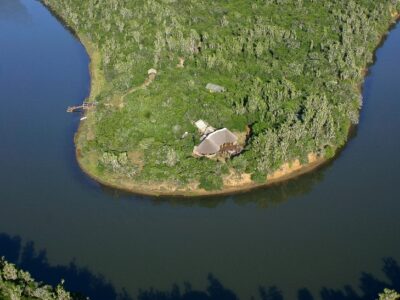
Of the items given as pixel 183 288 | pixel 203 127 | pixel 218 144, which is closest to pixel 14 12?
pixel 203 127

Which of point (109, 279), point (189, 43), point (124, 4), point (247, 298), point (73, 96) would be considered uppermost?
point (124, 4)

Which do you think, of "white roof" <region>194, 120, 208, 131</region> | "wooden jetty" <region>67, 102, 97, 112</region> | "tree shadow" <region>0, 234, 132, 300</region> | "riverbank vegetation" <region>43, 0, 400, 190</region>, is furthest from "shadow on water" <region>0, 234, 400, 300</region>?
"wooden jetty" <region>67, 102, 97, 112</region>

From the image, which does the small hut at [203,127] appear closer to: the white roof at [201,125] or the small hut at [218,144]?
the white roof at [201,125]

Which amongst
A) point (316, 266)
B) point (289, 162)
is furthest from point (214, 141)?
point (316, 266)

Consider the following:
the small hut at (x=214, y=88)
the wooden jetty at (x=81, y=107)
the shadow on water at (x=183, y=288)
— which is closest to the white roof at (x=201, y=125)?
the small hut at (x=214, y=88)

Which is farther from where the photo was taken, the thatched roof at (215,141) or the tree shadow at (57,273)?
the thatched roof at (215,141)

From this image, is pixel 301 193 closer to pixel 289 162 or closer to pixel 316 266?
pixel 289 162
